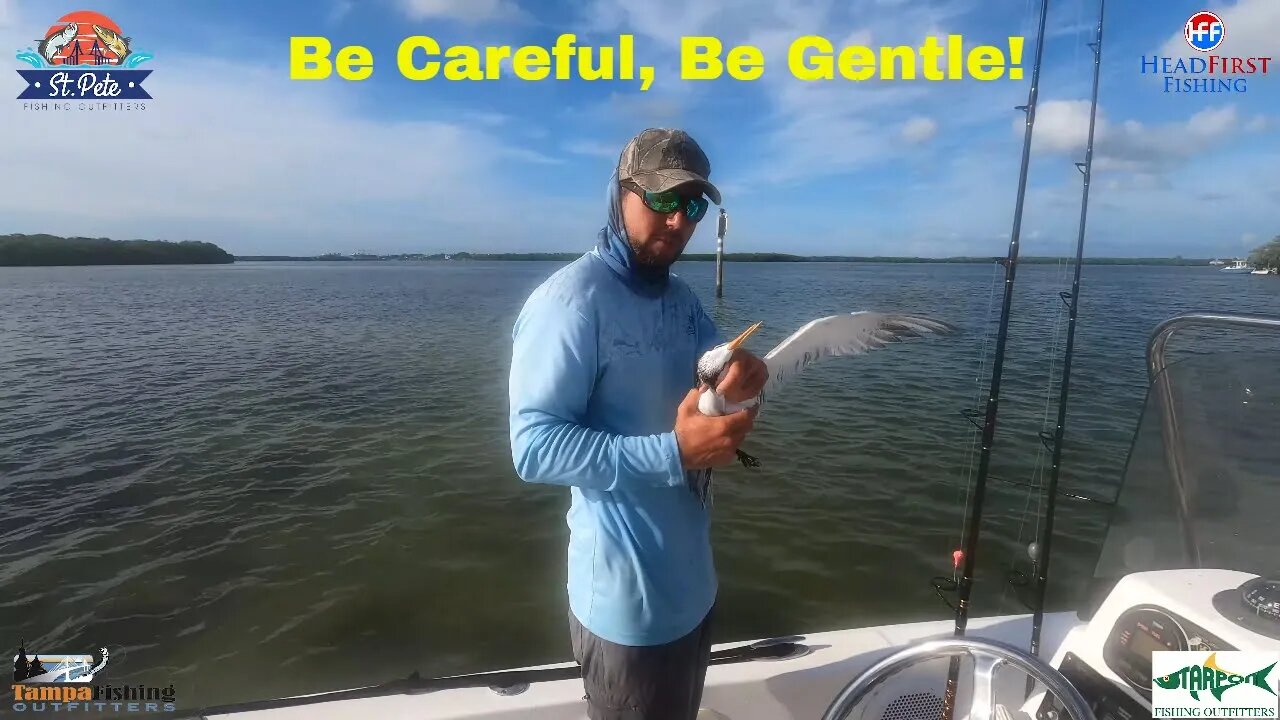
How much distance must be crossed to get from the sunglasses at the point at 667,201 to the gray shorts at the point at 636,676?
4.47 feet

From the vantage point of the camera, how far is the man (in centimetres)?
177

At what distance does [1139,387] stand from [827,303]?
106 feet

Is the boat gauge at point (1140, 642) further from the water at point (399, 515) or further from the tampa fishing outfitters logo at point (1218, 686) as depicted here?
the water at point (399, 515)

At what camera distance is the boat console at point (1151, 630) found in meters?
2.30

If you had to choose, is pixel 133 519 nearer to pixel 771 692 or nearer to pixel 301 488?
pixel 301 488

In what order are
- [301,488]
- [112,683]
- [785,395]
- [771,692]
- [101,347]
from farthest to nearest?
[101,347]
[785,395]
[301,488]
[112,683]
[771,692]

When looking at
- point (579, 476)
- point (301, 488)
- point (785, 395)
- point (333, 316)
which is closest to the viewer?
point (579, 476)

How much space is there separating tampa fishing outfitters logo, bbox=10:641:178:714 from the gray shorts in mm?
4747

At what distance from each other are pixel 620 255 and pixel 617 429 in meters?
0.56

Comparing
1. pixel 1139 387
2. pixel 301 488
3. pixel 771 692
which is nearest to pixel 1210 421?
pixel 771 692

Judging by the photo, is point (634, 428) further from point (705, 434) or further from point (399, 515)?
point (399, 515)

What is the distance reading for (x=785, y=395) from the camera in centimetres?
1600

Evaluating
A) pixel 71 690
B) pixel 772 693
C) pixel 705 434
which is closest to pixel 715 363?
pixel 705 434

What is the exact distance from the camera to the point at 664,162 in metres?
1.90
